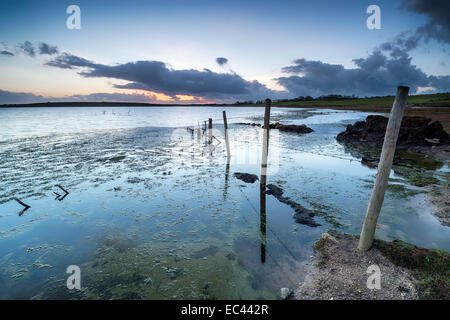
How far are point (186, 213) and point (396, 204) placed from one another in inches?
422

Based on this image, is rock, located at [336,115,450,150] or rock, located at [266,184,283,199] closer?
rock, located at [266,184,283,199]

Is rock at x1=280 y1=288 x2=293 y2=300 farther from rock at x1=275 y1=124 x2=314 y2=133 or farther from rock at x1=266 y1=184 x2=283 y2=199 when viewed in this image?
rock at x1=275 y1=124 x2=314 y2=133

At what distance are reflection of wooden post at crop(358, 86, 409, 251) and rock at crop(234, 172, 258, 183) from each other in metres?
8.90

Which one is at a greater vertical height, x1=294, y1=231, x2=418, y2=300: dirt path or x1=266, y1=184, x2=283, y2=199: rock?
x1=266, y1=184, x2=283, y2=199: rock

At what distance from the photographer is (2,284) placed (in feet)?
20.9

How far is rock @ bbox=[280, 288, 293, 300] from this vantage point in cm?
552

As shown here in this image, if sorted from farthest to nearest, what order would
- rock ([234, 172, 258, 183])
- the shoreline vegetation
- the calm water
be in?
rock ([234, 172, 258, 183]) → the calm water → the shoreline vegetation

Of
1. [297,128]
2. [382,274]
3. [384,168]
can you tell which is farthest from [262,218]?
[297,128]

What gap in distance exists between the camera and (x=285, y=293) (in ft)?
18.3

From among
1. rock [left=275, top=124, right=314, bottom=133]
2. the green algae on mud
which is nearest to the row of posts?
the green algae on mud

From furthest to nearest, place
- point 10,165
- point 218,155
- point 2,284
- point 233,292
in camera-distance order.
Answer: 1. point 218,155
2. point 10,165
3. point 2,284
4. point 233,292

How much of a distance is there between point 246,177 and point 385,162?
10.3 meters
